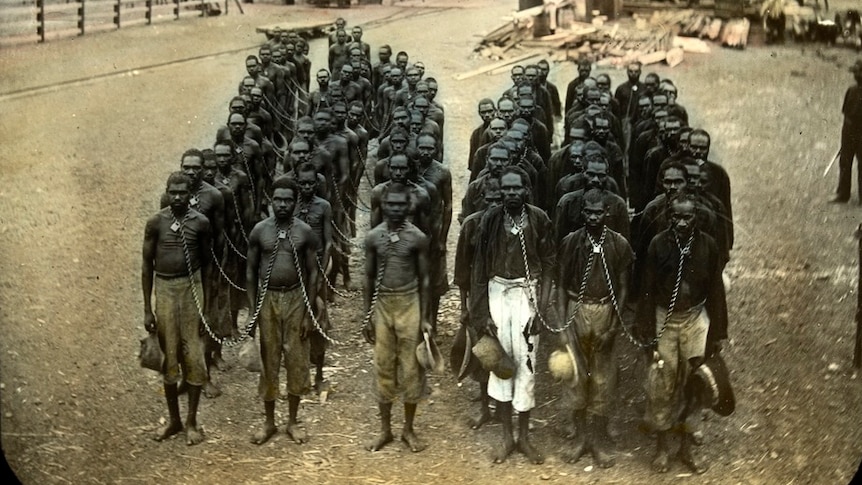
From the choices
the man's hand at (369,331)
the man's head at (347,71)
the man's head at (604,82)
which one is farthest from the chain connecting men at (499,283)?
the man's head at (347,71)

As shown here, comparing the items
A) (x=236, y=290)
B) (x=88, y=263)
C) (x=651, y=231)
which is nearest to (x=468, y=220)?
(x=651, y=231)

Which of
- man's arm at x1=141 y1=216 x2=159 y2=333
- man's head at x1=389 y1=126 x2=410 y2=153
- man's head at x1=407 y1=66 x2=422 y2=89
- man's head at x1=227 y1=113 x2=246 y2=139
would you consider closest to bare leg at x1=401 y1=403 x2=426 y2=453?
man's arm at x1=141 y1=216 x2=159 y2=333

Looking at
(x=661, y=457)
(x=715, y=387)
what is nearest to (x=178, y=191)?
(x=661, y=457)

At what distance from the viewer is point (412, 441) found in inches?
223

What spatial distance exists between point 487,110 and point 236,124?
1795mm

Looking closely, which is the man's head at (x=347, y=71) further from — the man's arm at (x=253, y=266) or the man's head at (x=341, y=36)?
the man's arm at (x=253, y=266)

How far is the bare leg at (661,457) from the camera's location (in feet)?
18.0

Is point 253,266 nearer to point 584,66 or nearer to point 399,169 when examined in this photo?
point 399,169

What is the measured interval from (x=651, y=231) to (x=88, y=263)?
143 inches

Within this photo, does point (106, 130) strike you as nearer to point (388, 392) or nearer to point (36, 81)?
point (36, 81)

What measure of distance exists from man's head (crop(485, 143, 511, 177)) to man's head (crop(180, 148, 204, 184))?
184 centimetres

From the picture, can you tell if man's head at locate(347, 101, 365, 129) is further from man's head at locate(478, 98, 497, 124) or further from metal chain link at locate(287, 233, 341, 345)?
metal chain link at locate(287, 233, 341, 345)

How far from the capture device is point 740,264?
6.21 m

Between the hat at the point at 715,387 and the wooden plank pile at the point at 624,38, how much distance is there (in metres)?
2.16
